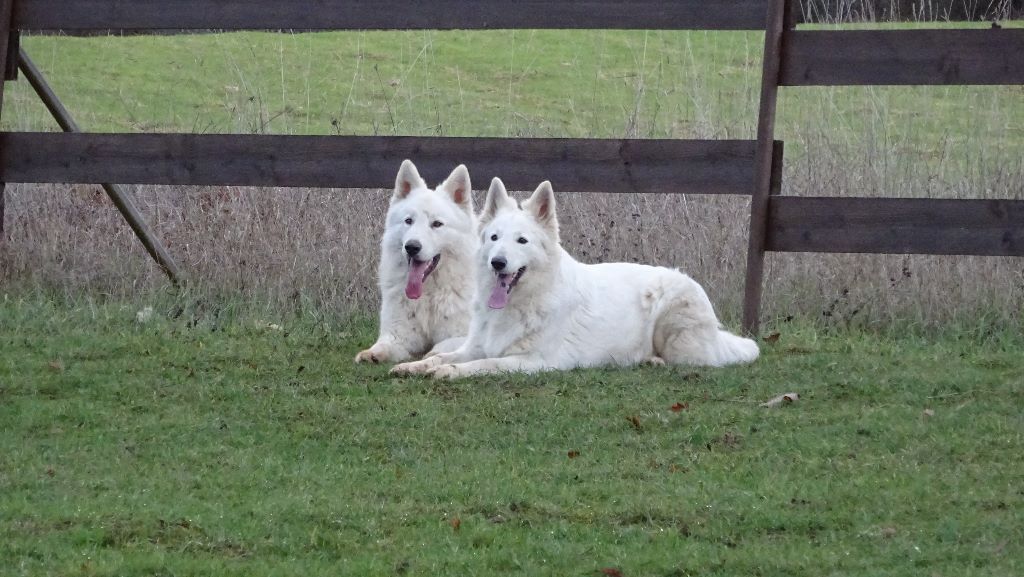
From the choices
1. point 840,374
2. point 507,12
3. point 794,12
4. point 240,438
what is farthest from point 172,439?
point 794,12

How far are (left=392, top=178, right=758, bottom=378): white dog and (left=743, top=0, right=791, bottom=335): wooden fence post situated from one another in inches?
19.5

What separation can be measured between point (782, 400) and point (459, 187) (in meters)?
2.57

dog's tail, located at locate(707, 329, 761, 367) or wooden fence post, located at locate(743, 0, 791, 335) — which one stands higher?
wooden fence post, located at locate(743, 0, 791, 335)

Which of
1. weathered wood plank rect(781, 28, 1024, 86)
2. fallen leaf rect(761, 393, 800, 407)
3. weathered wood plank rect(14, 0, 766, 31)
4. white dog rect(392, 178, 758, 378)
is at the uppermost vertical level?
weathered wood plank rect(14, 0, 766, 31)

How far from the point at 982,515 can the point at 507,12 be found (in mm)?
4866

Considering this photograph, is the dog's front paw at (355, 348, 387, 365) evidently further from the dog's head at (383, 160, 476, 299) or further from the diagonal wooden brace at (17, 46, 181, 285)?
the diagonal wooden brace at (17, 46, 181, 285)

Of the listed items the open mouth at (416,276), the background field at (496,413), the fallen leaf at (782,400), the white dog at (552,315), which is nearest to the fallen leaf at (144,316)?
the background field at (496,413)

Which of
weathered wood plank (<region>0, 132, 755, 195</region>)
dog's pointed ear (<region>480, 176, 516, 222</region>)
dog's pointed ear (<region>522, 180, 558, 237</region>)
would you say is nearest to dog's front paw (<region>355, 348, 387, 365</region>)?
dog's pointed ear (<region>480, 176, 516, 222</region>)

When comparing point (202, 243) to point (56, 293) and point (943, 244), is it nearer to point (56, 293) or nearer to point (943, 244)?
point (56, 293)

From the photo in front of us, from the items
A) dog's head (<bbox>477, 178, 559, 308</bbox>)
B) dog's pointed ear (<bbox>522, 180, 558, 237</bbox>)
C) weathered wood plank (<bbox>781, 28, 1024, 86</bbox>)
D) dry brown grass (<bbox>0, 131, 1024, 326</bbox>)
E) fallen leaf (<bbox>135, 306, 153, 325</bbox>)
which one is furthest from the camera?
dry brown grass (<bbox>0, 131, 1024, 326</bbox>)

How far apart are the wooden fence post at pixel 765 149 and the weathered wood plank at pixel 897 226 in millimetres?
70

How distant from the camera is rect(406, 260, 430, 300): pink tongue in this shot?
7.42m

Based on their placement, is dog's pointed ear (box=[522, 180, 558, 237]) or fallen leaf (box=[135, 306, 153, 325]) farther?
fallen leaf (box=[135, 306, 153, 325])

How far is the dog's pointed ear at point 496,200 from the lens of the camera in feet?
23.2
